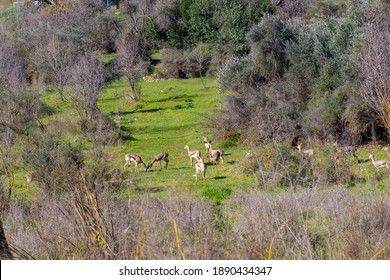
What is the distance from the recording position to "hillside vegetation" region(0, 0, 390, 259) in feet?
19.8

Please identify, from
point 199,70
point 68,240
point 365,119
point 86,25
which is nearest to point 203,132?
point 365,119

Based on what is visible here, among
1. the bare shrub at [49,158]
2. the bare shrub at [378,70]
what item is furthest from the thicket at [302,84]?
the bare shrub at [49,158]

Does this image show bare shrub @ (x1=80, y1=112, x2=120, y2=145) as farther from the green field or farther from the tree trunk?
the tree trunk

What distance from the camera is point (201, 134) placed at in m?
→ 27.7

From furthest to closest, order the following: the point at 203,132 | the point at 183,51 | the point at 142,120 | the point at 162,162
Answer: the point at 183,51 < the point at 142,120 < the point at 203,132 < the point at 162,162

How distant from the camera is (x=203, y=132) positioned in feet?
91.5

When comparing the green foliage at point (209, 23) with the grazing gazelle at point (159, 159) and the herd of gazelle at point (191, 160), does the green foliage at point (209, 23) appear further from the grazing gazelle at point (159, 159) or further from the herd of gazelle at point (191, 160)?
the grazing gazelle at point (159, 159)

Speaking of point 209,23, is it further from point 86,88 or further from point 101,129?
point 101,129

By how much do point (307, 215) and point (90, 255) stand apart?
2934mm

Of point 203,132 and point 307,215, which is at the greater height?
point 307,215

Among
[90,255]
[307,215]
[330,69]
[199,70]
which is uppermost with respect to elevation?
[90,255]

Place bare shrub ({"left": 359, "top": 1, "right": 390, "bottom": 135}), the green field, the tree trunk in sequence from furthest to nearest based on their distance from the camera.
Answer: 1. the green field
2. bare shrub ({"left": 359, "top": 1, "right": 390, "bottom": 135})
3. the tree trunk

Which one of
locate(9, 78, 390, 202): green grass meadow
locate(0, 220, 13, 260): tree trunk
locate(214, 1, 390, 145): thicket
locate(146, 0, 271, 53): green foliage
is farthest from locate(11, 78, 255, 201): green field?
locate(0, 220, 13, 260): tree trunk

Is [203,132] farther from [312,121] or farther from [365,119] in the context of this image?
[365,119]
